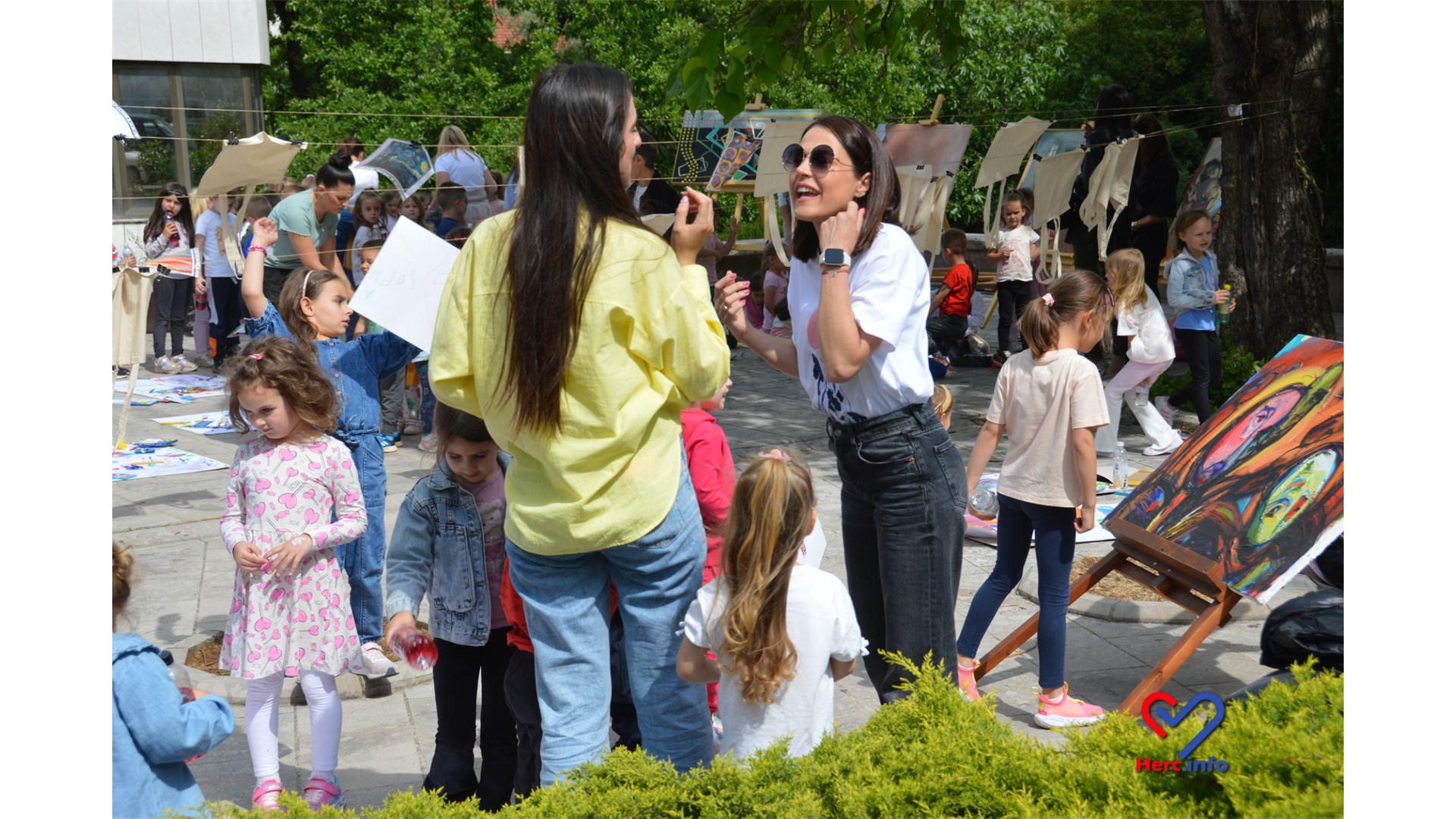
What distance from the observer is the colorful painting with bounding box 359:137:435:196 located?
8617mm

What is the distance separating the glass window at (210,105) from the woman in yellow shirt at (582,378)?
1541cm

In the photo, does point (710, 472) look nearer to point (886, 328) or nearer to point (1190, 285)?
point (886, 328)

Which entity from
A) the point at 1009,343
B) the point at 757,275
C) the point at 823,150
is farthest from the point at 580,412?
the point at 757,275

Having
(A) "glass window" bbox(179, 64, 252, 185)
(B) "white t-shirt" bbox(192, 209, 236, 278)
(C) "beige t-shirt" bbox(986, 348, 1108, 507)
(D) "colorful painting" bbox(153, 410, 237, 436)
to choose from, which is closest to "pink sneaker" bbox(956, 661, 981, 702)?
(C) "beige t-shirt" bbox(986, 348, 1108, 507)

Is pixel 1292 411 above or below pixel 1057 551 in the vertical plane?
above

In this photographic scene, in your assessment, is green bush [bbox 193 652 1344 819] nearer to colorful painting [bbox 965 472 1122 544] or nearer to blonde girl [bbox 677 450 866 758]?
blonde girl [bbox 677 450 866 758]

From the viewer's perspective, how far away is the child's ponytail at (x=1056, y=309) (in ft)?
14.1

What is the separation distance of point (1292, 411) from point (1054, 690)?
4.36 feet

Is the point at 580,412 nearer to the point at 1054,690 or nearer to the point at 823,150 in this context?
the point at 823,150

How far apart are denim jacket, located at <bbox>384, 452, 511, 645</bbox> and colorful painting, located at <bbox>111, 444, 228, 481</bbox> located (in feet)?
18.2

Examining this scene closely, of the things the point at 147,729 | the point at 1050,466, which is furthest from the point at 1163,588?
the point at 147,729

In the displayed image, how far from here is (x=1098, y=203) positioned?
9.47 metres

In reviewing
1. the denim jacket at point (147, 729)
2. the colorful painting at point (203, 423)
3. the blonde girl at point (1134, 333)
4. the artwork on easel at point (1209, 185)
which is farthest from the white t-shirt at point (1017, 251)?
the denim jacket at point (147, 729)

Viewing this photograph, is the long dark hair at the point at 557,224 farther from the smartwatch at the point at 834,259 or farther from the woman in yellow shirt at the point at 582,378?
the smartwatch at the point at 834,259
